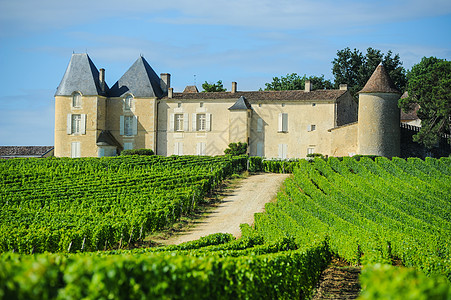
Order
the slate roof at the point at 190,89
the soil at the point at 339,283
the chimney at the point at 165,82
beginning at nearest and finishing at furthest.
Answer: the soil at the point at 339,283 → the chimney at the point at 165,82 → the slate roof at the point at 190,89

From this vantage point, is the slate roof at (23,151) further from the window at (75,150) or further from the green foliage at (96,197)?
the green foliage at (96,197)

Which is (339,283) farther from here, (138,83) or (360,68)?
(360,68)

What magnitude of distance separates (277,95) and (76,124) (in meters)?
16.4

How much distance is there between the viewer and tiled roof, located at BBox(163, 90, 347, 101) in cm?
3909

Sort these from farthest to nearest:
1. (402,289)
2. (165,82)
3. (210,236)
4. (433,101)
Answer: (165,82), (433,101), (210,236), (402,289)

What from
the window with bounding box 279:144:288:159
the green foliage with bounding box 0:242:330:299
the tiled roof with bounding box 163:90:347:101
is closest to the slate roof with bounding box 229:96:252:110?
the tiled roof with bounding box 163:90:347:101

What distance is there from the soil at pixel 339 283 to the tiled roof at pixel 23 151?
136 feet

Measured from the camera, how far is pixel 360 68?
173 feet

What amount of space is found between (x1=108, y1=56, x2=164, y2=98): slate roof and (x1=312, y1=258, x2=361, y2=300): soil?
1232 inches

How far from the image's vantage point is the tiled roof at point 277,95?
39.1m

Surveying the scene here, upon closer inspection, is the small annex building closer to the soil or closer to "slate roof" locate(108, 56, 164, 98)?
"slate roof" locate(108, 56, 164, 98)

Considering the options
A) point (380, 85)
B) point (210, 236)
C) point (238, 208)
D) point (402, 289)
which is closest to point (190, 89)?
point (380, 85)

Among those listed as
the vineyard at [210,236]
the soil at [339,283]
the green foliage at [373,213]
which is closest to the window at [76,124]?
the vineyard at [210,236]

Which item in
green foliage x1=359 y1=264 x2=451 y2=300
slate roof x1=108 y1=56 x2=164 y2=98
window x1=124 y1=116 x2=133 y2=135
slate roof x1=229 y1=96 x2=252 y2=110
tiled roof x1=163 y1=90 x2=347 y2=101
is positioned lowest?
green foliage x1=359 y1=264 x2=451 y2=300
